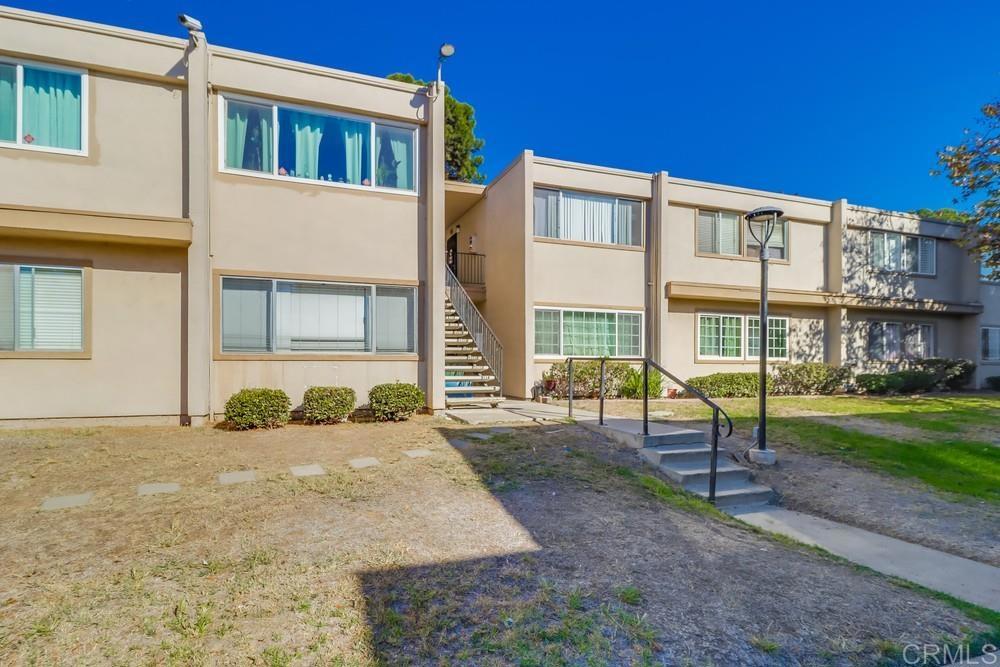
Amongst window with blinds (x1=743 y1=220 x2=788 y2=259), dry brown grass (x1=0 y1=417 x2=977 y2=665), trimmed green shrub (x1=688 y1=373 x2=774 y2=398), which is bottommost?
dry brown grass (x1=0 y1=417 x2=977 y2=665)

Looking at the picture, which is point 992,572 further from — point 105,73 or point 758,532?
point 105,73

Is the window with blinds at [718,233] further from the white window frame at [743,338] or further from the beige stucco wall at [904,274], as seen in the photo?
the beige stucco wall at [904,274]

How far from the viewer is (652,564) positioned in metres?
3.99

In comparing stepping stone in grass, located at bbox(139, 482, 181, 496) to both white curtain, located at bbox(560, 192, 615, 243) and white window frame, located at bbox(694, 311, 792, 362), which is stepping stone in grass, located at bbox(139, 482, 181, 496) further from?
white window frame, located at bbox(694, 311, 792, 362)

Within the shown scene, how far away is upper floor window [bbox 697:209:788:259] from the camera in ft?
48.1

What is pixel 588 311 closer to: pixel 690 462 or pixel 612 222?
pixel 612 222

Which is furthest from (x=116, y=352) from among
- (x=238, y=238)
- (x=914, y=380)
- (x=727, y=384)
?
(x=914, y=380)

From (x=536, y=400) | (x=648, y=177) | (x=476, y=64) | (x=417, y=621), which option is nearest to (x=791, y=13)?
(x=648, y=177)

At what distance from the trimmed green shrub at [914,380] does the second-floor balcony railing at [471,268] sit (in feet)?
46.1

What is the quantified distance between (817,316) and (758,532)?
1398cm

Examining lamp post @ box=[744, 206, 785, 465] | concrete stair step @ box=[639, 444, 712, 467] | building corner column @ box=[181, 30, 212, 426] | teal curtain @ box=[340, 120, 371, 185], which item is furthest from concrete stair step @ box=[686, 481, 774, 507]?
teal curtain @ box=[340, 120, 371, 185]

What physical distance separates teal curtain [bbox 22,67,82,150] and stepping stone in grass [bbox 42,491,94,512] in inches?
244

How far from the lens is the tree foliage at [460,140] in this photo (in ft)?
84.8

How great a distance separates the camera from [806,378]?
15312 mm
